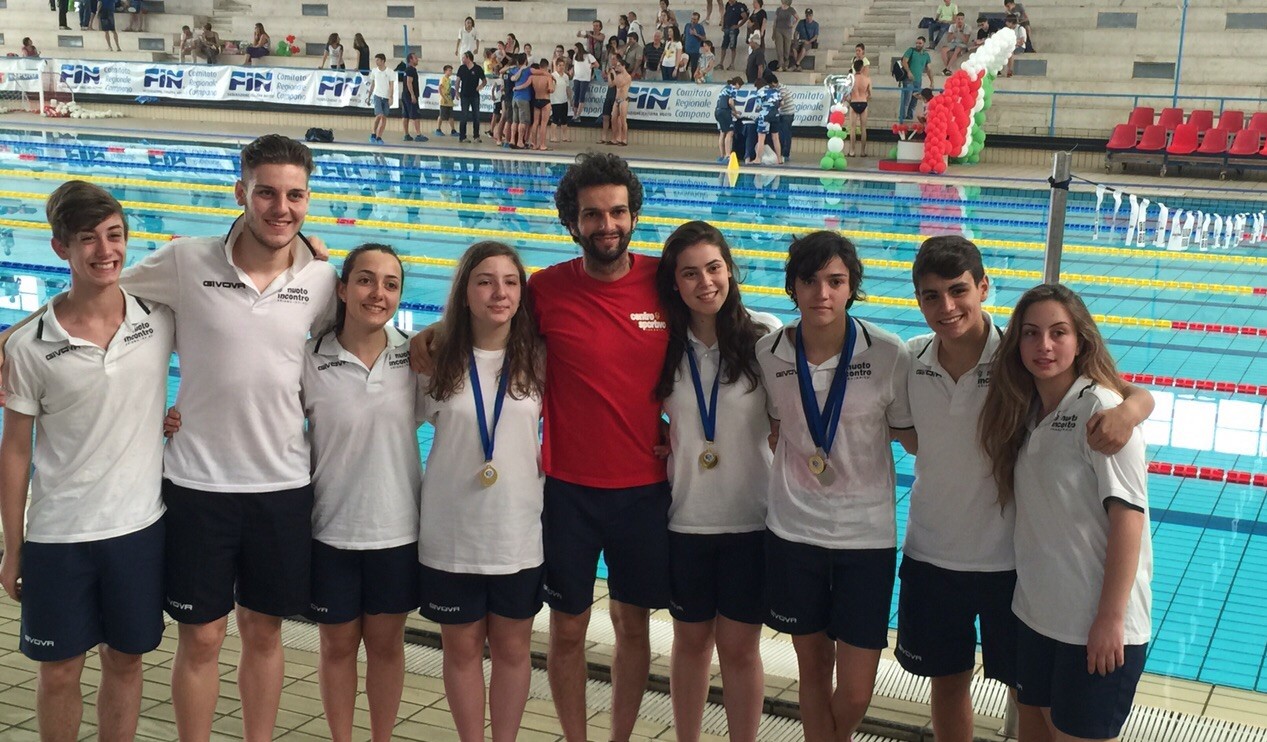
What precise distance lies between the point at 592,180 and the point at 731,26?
2015 cm

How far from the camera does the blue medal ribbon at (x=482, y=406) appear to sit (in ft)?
9.47

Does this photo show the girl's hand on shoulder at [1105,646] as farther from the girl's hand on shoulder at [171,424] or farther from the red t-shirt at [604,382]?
the girl's hand on shoulder at [171,424]

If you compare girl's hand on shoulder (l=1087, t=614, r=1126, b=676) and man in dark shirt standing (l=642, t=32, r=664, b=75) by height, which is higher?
man in dark shirt standing (l=642, t=32, r=664, b=75)

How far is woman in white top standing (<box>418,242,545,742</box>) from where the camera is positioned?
2.90 m

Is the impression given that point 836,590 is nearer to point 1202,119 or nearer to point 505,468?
point 505,468

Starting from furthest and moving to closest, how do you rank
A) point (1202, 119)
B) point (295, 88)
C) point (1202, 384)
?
1. point (295, 88)
2. point (1202, 119)
3. point (1202, 384)

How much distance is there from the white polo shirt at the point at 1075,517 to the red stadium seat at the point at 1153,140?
15538 millimetres

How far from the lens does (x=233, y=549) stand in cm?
293

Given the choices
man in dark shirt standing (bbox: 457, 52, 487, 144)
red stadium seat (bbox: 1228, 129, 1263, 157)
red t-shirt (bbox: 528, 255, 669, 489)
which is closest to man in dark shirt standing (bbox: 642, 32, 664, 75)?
man in dark shirt standing (bbox: 457, 52, 487, 144)

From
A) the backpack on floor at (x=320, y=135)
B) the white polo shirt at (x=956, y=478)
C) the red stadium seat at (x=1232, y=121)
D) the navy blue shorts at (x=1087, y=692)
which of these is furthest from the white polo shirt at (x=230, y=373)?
the backpack on floor at (x=320, y=135)

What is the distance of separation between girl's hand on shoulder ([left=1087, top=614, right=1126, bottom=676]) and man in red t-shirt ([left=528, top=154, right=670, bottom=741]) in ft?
3.21

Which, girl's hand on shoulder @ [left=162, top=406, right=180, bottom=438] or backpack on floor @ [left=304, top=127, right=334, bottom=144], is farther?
backpack on floor @ [left=304, top=127, right=334, bottom=144]

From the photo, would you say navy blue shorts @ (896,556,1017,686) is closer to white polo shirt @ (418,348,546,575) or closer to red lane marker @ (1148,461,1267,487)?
white polo shirt @ (418,348,546,575)

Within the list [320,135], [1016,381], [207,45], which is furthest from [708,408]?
[207,45]
